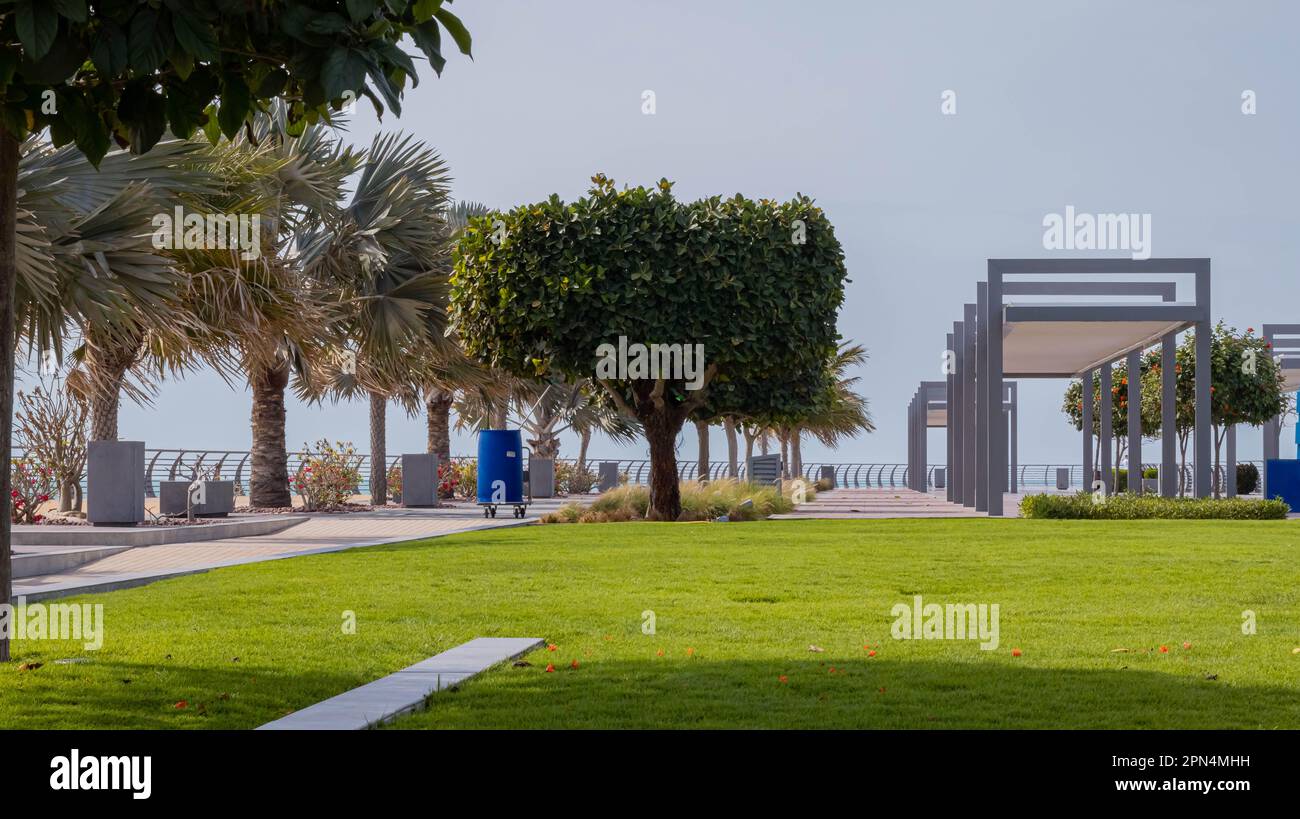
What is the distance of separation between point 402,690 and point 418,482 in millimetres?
26093

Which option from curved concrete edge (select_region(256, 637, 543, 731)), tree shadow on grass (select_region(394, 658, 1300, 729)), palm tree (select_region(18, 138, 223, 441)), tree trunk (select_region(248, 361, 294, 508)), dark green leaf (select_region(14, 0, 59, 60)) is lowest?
tree shadow on grass (select_region(394, 658, 1300, 729))

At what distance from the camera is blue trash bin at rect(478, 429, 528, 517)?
87.7ft

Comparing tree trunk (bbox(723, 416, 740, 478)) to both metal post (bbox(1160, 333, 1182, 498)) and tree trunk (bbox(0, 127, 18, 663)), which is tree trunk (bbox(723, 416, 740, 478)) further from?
tree trunk (bbox(0, 127, 18, 663))

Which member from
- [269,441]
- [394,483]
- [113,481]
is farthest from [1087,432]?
[113,481]

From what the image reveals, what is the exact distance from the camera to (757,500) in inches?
1077

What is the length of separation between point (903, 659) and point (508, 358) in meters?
17.0

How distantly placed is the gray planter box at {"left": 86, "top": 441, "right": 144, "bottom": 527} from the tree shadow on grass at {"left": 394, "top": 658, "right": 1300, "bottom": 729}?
13.5 meters

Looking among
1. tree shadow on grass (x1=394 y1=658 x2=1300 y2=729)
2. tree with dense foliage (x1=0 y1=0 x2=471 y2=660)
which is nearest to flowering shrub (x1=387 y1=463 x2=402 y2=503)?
tree shadow on grass (x1=394 y1=658 x2=1300 y2=729)

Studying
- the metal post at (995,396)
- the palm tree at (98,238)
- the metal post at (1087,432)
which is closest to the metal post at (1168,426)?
the metal post at (995,396)

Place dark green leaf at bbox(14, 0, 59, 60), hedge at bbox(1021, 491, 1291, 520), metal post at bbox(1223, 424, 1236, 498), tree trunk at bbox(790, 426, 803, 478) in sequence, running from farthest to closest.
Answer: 1. tree trunk at bbox(790, 426, 803, 478)
2. metal post at bbox(1223, 424, 1236, 498)
3. hedge at bbox(1021, 491, 1291, 520)
4. dark green leaf at bbox(14, 0, 59, 60)

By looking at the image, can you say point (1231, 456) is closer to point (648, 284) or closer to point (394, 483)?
point (648, 284)

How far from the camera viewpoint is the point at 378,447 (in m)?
33.8

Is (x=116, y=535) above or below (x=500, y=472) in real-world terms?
below
